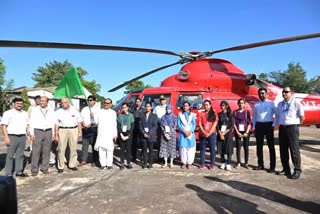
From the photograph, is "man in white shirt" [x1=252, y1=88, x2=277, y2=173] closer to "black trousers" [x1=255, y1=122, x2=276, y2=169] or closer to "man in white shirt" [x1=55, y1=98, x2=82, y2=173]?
"black trousers" [x1=255, y1=122, x2=276, y2=169]

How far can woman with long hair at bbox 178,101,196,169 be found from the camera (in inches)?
308

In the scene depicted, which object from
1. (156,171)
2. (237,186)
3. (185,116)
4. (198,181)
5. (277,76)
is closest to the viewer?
(237,186)

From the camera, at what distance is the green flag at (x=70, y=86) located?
29.9 feet

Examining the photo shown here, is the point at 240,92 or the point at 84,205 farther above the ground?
the point at 240,92

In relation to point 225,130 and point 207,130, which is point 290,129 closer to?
point 225,130

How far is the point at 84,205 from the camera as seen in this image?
4.80m

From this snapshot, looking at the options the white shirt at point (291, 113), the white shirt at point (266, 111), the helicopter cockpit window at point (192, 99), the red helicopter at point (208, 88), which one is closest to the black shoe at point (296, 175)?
the white shirt at point (291, 113)

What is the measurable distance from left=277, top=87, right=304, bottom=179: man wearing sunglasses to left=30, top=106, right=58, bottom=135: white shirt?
16.3ft

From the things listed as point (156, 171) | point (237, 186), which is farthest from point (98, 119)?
point (237, 186)

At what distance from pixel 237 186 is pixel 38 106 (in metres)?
4.53

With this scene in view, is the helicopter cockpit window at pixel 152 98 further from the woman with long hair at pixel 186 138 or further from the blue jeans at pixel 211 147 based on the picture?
the blue jeans at pixel 211 147

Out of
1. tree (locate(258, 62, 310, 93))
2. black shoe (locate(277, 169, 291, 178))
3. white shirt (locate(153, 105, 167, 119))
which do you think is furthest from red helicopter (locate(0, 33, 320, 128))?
tree (locate(258, 62, 310, 93))

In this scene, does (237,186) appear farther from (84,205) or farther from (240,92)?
(240,92)

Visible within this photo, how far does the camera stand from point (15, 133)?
6.77 m
